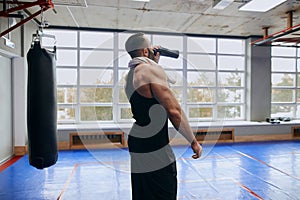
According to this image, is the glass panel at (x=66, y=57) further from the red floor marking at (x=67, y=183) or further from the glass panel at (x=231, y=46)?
the glass panel at (x=231, y=46)

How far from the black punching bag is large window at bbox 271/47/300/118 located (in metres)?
6.60

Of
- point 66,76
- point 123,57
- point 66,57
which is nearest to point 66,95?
point 66,76

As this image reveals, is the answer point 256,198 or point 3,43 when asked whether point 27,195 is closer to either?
point 3,43

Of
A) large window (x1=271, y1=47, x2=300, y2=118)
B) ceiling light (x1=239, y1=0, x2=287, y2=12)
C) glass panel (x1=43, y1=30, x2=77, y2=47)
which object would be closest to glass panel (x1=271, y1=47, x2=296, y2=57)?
large window (x1=271, y1=47, x2=300, y2=118)

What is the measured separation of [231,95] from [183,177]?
3952 millimetres

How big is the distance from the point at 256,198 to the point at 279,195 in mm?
Answer: 318

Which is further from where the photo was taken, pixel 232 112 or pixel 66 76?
pixel 232 112

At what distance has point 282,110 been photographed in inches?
274

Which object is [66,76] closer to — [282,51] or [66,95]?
[66,95]

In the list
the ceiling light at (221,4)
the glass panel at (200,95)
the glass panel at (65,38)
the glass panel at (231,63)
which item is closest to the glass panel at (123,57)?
the glass panel at (200,95)

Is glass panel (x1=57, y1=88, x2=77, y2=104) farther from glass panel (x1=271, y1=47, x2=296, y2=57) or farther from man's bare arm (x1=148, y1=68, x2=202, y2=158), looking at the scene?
glass panel (x1=271, y1=47, x2=296, y2=57)

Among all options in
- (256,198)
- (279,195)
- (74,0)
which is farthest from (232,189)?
(74,0)

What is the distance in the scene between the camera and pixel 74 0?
149 inches

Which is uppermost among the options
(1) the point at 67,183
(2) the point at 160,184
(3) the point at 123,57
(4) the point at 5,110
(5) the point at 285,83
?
(3) the point at 123,57
